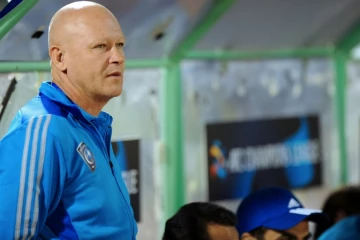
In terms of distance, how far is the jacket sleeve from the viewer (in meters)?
1.93

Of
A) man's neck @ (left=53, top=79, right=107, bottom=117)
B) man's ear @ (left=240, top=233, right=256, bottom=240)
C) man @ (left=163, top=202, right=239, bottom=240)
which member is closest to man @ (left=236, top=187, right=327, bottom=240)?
man's ear @ (left=240, top=233, right=256, bottom=240)

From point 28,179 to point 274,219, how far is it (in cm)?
127

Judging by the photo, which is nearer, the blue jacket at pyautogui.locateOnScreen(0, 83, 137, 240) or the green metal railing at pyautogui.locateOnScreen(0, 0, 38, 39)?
the blue jacket at pyautogui.locateOnScreen(0, 83, 137, 240)

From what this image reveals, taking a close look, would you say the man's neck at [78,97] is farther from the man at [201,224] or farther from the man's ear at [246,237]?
the man's ear at [246,237]

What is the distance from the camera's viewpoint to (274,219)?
9.74ft

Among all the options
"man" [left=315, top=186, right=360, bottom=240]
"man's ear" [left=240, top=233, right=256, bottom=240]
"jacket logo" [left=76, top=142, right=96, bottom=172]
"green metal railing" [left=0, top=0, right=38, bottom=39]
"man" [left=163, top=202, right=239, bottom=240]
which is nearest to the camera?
"jacket logo" [left=76, top=142, right=96, bottom=172]

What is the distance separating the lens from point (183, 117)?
13.2ft

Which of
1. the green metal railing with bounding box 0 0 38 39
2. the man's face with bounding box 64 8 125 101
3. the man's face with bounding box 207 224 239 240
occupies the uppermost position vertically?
the green metal railing with bounding box 0 0 38 39

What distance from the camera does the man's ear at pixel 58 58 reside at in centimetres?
213

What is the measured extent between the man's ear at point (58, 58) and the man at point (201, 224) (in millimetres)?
725

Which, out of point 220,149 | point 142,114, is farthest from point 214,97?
point 142,114

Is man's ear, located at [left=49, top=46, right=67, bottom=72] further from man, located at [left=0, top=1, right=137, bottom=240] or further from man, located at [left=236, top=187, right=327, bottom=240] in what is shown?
man, located at [left=236, top=187, right=327, bottom=240]

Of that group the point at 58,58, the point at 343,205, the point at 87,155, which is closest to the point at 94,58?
the point at 58,58

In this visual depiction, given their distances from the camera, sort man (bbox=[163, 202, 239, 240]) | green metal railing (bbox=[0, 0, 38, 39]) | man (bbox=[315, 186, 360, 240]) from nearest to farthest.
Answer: man (bbox=[163, 202, 239, 240]) < green metal railing (bbox=[0, 0, 38, 39]) < man (bbox=[315, 186, 360, 240])
